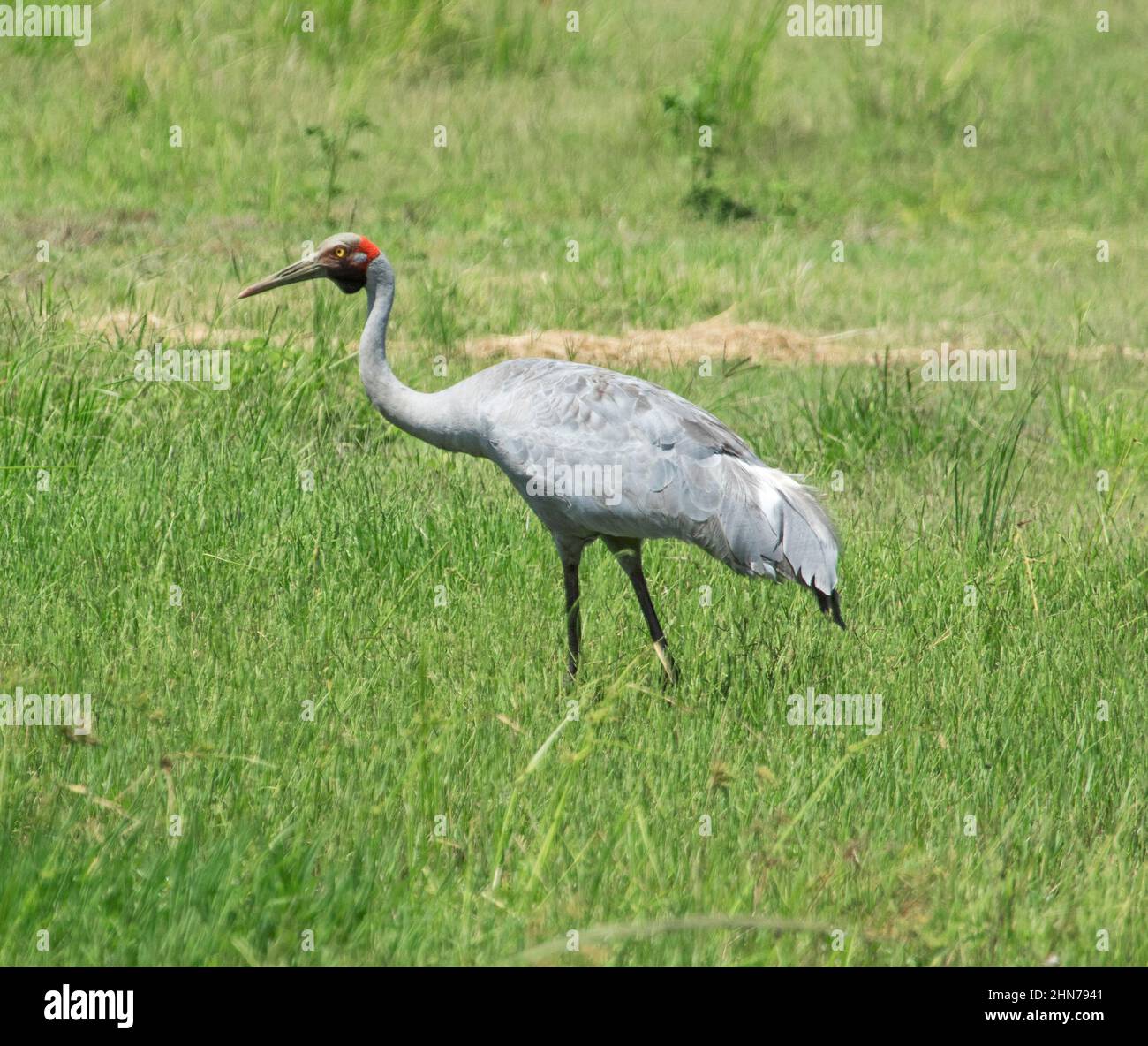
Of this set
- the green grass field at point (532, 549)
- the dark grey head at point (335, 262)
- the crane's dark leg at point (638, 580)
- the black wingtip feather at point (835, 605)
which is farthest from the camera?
the dark grey head at point (335, 262)

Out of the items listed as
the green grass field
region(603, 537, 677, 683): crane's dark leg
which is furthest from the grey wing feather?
the green grass field

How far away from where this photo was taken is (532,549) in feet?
19.1

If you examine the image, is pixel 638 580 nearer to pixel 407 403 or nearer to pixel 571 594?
pixel 571 594

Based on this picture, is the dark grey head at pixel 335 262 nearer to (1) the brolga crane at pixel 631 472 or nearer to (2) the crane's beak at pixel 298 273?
(2) the crane's beak at pixel 298 273

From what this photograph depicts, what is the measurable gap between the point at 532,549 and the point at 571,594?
58 centimetres

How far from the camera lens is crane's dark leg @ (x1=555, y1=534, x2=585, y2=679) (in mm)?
5047

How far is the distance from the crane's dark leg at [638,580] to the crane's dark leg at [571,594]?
0.11 m

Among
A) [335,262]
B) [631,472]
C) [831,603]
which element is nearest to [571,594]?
[631,472]

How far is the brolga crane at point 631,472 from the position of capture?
479 centimetres

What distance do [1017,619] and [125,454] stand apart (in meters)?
3.16

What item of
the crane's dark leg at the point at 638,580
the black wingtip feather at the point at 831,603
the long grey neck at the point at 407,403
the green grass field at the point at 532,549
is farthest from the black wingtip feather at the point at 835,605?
the long grey neck at the point at 407,403

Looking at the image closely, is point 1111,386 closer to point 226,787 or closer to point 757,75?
point 757,75

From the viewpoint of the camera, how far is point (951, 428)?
7410 millimetres
